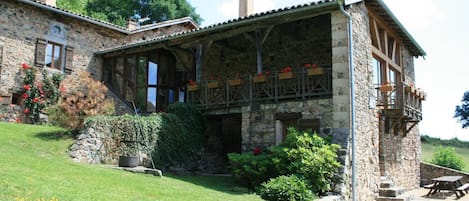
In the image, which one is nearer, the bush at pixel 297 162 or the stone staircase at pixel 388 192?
the bush at pixel 297 162

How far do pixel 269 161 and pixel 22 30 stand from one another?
10.7 metres

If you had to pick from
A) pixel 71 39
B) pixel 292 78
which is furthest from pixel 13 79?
pixel 292 78

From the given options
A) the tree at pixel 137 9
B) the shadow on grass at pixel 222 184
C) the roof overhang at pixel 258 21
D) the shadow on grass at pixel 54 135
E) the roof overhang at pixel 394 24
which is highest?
the tree at pixel 137 9

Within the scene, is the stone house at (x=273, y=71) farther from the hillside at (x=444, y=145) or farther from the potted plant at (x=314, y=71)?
the hillside at (x=444, y=145)

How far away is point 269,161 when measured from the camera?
33.5ft

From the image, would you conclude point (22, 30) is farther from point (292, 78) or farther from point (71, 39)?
point (292, 78)

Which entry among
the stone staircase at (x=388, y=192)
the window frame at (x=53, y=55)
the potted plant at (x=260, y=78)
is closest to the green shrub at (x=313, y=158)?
the potted plant at (x=260, y=78)

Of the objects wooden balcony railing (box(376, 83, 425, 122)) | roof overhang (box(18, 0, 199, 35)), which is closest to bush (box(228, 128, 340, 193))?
wooden balcony railing (box(376, 83, 425, 122))

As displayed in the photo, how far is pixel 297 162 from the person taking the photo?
970cm

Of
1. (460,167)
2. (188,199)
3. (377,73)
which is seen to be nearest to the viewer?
(188,199)

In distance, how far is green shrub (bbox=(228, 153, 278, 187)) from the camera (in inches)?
396

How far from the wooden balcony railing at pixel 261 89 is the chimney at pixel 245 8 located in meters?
3.49

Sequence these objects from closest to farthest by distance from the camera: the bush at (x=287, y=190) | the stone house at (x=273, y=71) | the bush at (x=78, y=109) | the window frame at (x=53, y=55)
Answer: the bush at (x=287, y=190), the stone house at (x=273, y=71), the bush at (x=78, y=109), the window frame at (x=53, y=55)

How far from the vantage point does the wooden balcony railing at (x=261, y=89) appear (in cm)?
1120
